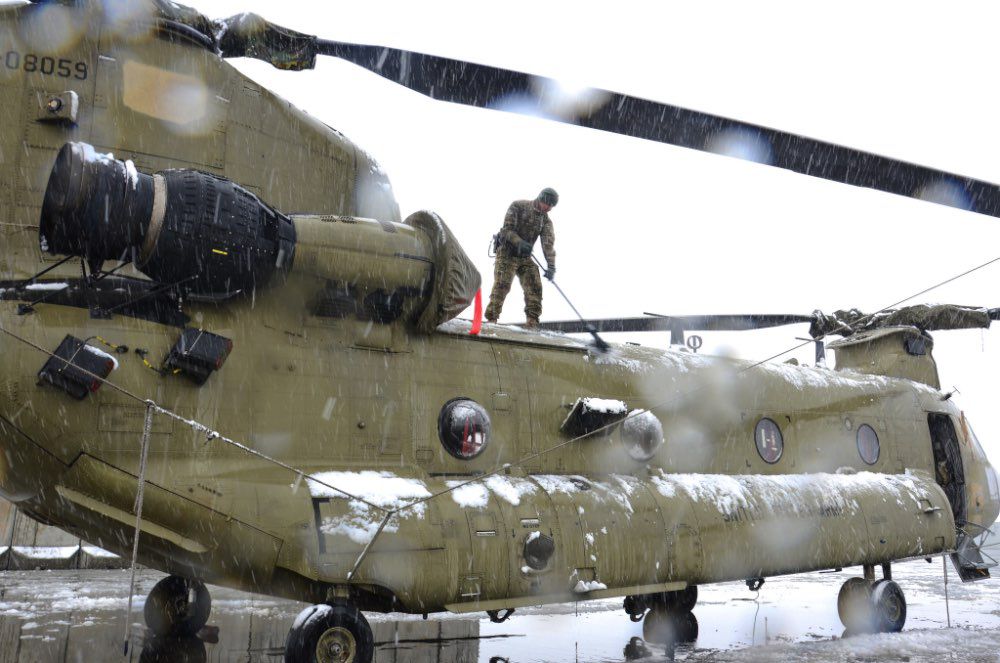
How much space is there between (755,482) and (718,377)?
44.7 inches

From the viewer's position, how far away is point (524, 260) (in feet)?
26.8

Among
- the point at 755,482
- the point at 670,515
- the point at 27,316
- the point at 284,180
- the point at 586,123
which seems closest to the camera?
the point at 27,316

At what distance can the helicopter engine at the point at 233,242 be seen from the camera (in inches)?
181

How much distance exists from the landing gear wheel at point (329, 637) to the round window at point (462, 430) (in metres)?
1.55

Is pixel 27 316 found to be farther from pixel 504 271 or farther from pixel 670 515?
pixel 670 515

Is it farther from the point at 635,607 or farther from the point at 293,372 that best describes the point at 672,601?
the point at 293,372

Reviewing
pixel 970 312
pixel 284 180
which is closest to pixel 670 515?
pixel 284 180

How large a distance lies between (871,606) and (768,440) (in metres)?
2.11

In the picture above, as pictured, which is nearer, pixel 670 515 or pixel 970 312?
pixel 670 515

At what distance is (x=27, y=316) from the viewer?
4918mm

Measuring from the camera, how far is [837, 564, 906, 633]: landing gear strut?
28.0 feet

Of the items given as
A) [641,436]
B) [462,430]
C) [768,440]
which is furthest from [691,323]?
[462,430]

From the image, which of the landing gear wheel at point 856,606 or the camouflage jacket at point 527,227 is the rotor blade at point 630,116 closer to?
the camouflage jacket at point 527,227

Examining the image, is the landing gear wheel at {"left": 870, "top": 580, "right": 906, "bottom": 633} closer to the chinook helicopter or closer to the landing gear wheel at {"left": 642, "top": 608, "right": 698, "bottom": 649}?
the chinook helicopter
